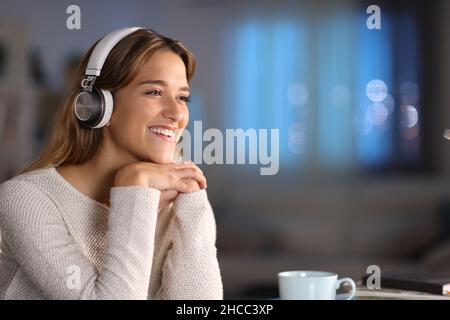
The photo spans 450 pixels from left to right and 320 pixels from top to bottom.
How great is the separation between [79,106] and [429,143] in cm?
140

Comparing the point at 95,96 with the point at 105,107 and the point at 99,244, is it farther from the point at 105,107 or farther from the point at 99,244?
the point at 99,244

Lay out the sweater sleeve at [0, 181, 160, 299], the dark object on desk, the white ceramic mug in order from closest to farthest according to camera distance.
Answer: the sweater sleeve at [0, 181, 160, 299]
the white ceramic mug
the dark object on desk

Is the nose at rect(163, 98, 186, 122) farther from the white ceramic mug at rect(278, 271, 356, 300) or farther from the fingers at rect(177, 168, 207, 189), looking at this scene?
the white ceramic mug at rect(278, 271, 356, 300)

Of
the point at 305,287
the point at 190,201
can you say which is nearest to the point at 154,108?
the point at 190,201

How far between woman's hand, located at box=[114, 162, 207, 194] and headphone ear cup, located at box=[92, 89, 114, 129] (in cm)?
Result: 9

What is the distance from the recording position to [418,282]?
3.74ft

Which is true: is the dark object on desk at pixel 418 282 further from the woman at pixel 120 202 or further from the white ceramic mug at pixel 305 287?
the woman at pixel 120 202

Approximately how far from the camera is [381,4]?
1.79m

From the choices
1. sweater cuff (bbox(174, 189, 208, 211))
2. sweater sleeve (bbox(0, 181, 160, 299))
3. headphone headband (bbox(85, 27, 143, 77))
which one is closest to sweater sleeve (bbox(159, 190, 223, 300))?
sweater cuff (bbox(174, 189, 208, 211))

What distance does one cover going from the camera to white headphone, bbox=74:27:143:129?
102 centimetres

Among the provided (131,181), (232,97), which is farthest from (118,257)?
(232,97)

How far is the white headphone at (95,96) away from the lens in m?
1.02
